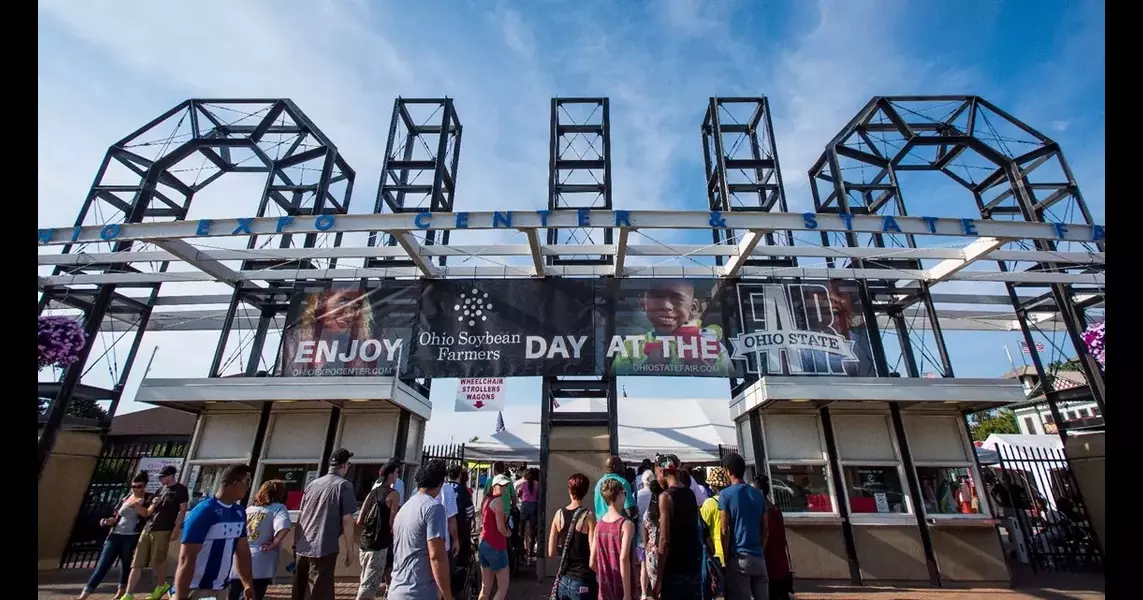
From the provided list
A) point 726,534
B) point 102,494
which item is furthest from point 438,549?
point 102,494

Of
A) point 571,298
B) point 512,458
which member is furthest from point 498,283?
point 512,458

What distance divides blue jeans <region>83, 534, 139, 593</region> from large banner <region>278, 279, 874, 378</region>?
13.4 ft

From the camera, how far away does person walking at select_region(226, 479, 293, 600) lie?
539 cm

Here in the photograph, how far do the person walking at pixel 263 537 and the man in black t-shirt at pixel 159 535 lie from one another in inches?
76.4

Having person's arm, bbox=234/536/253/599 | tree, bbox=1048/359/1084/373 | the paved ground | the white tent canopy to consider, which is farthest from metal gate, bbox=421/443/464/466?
tree, bbox=1048/359/1084/373

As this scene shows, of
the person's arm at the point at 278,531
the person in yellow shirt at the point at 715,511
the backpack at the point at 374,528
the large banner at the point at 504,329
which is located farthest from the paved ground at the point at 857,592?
the large banner at the point at 504,329

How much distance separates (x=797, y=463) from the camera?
959 cm

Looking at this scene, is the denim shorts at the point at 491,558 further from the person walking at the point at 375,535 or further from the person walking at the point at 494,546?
the person walking at the point at 375,535

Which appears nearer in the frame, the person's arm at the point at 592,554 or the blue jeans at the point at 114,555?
the person's arm at the point at 592,554

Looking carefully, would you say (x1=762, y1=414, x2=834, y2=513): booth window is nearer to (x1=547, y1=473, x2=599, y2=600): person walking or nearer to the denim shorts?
the denim shorts

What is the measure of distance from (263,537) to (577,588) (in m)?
3.46

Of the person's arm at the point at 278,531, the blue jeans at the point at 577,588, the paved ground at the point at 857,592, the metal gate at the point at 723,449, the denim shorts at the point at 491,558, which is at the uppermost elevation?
the metal gate at the point at 723,449

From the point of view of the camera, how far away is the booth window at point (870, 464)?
9.27 meters

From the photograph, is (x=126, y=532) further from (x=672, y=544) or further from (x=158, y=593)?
(x=672, y=544)
